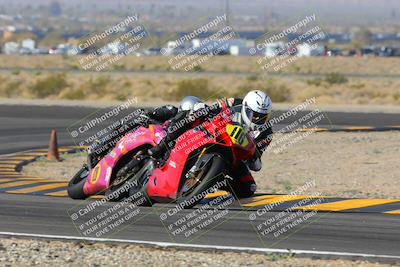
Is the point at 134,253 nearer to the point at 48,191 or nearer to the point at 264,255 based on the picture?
the point at 264,255

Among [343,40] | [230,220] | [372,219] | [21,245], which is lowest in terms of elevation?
[343,40]

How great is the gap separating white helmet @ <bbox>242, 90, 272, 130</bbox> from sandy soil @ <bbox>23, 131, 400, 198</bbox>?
3.65 metres

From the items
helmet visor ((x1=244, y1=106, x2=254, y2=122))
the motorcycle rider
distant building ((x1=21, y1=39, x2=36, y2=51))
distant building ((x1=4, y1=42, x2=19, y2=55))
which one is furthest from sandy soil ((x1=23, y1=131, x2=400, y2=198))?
distant building ((x1=21, y1=39, x2=36, y2=51))

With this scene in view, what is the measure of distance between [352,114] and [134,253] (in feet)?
81.7

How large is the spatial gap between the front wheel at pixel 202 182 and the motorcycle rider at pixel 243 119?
59 centimetres

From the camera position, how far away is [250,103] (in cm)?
1222

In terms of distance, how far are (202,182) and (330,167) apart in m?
8.40

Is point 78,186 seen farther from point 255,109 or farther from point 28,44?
point 28,44

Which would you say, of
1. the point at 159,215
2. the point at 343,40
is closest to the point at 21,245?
the point at 159,215

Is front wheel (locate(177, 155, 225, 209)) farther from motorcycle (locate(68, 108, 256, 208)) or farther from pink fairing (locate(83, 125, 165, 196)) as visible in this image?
pink fairing (locate(83, 125, 165, 196))

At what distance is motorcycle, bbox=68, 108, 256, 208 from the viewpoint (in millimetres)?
11875

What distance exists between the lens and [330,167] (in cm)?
1975

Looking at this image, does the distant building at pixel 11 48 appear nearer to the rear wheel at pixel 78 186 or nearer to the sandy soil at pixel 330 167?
the sandy soil at pixel 330 167

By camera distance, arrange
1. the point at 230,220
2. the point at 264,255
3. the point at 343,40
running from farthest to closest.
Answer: the point at 343,40 → the point at 230,220 → the point at 264,255
